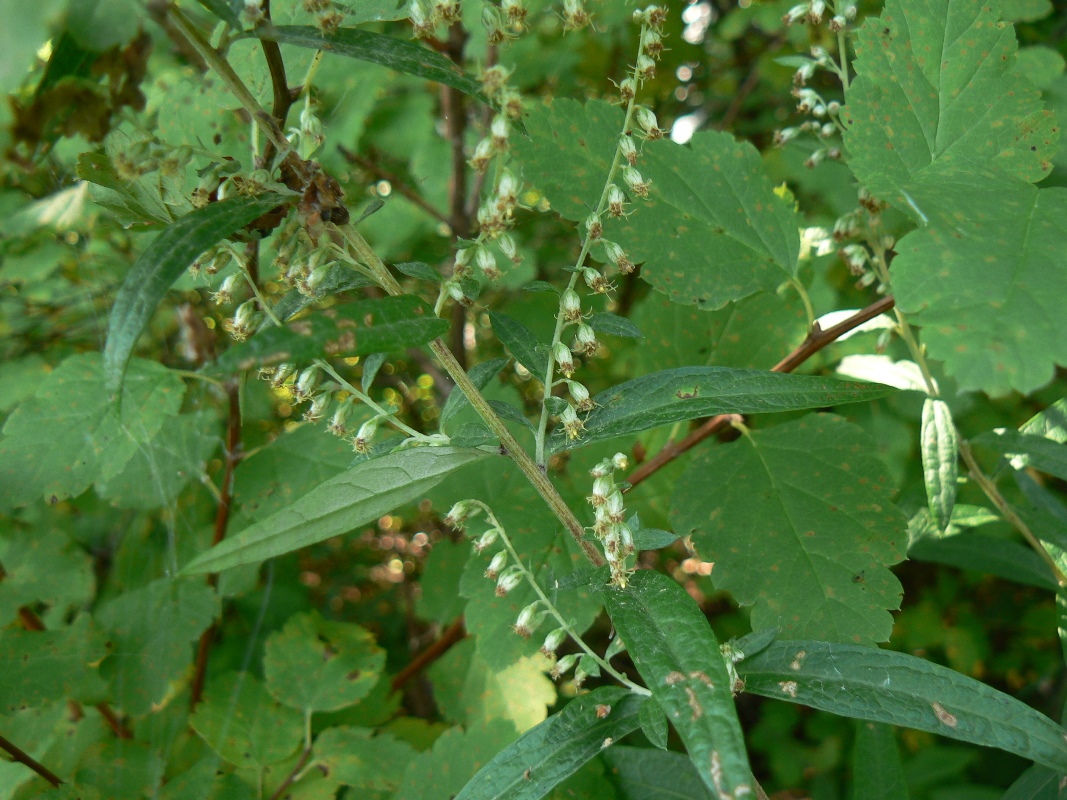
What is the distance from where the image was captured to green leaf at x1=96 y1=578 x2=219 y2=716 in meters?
1.96

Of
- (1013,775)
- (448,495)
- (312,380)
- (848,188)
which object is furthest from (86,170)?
(1013,775)

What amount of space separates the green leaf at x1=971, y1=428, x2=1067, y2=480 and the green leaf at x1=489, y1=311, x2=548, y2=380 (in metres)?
1.09

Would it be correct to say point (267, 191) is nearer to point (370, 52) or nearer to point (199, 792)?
point (370, 52)

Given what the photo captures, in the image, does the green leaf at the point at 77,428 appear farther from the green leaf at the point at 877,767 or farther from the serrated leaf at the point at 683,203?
the green leaf at the point at 877,767

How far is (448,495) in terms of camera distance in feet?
7.11

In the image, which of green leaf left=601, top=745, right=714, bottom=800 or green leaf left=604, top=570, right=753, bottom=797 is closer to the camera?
green leaf left=604, top=570, right=753, bottom=797

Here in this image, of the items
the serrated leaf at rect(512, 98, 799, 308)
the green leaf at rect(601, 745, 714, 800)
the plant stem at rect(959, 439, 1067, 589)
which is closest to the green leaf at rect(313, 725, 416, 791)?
the green leaf at rect(601, 745, 714, 800)

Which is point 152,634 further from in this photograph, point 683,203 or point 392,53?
point 683,203

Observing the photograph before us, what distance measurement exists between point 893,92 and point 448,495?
1497 millimetres

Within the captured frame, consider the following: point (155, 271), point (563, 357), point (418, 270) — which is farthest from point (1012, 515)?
point (155, 271)

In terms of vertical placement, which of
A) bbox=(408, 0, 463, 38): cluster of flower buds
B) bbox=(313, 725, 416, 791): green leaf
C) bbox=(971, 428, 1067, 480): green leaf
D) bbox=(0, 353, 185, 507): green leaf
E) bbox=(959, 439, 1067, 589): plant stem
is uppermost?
bbox=(408, 0, 463, 38): cluster of flower buds

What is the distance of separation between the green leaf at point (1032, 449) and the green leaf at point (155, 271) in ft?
5.41

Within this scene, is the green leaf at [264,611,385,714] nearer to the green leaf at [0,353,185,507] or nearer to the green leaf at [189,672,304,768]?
the green leaf at [189,672,304,768]

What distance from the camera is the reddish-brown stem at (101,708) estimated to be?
2.06 m
